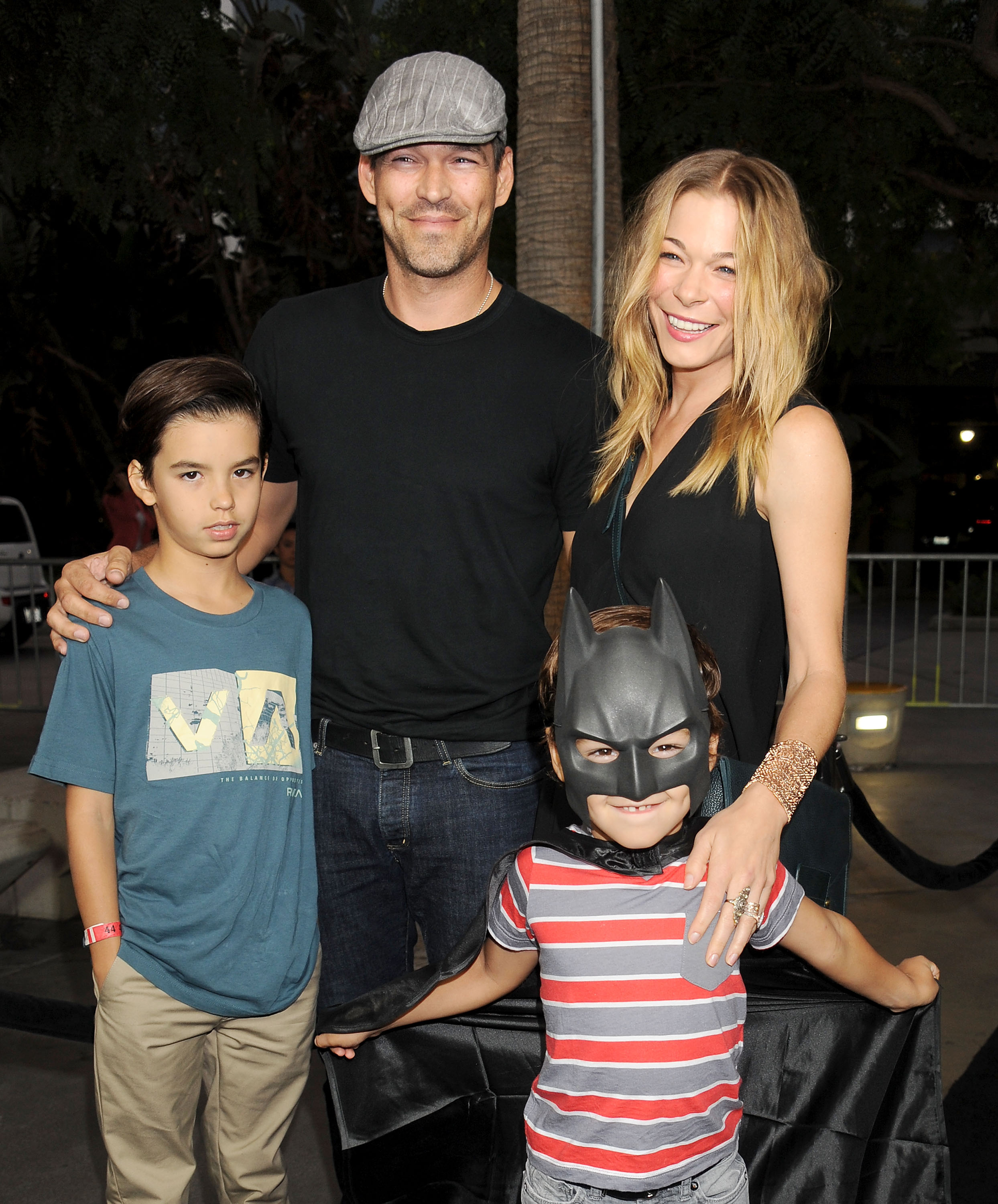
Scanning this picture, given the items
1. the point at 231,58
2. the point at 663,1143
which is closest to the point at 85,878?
the point at 663,1143

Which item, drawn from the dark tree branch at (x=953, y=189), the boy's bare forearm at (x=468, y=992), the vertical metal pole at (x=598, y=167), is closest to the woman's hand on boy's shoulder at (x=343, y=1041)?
the boy's bare forearm at (x=468, y=992)

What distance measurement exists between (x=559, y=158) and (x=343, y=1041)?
3.37m

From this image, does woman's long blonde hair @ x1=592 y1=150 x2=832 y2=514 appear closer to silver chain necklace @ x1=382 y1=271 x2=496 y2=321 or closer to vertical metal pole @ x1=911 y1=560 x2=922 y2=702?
silver chain necklace @ x1=382 y1=271 x2=496 y2=321

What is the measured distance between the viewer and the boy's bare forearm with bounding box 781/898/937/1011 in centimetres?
180

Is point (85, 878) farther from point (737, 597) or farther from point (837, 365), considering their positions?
point (837, 365)

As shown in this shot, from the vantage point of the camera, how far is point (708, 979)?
1715 millimetres

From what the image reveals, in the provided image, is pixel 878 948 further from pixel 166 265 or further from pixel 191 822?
pixel 166 265

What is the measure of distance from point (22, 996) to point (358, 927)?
1392 mm

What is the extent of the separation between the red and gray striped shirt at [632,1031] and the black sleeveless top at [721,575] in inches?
15.1

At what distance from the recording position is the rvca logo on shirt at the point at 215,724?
6.81 ft

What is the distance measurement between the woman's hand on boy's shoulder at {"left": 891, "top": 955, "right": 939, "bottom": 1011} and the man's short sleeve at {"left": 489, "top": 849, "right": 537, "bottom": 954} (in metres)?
0.62

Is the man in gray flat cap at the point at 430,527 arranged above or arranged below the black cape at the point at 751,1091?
above

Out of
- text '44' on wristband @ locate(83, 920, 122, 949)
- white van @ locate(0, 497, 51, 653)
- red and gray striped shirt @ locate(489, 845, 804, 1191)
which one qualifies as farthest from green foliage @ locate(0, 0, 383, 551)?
red and gray striped shirt @ locate(489, 845, 804, 1191)

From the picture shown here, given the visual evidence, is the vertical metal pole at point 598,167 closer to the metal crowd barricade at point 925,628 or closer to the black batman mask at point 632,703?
the black batman mask at point 632,703
